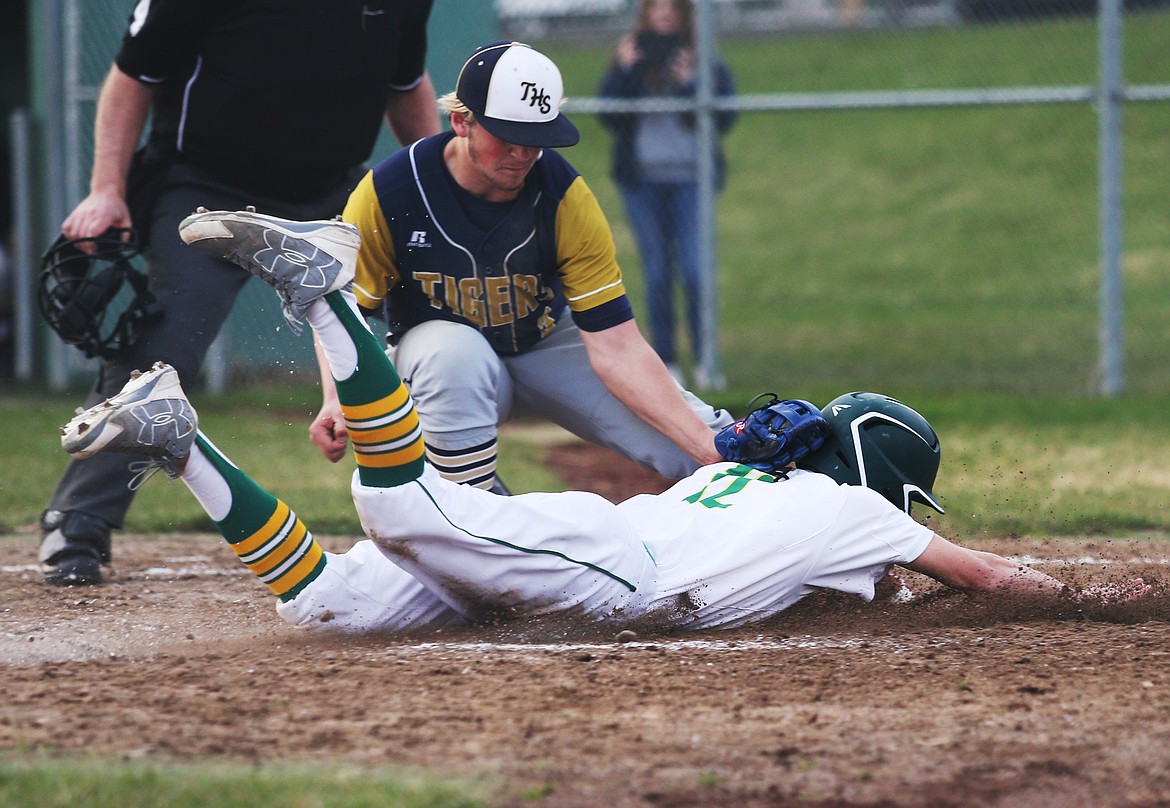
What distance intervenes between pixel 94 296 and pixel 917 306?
432 inches

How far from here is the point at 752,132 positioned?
22.0 metres

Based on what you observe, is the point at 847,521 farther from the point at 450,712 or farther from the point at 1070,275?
the point at 1070,275

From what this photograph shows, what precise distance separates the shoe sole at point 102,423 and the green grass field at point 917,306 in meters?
0.97

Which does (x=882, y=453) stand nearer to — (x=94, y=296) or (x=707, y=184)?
(x=94, y=296)

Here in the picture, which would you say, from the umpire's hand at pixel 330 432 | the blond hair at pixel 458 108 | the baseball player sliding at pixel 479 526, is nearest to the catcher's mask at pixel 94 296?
the umpire's hand at pixel 330 432

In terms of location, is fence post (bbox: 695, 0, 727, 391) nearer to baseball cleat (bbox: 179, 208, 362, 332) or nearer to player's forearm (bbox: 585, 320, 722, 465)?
Result: player's forearm (bbox: 585, 320, 722, 465)

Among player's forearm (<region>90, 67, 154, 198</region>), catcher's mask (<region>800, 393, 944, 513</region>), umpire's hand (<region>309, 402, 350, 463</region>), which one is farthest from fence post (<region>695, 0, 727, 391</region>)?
umpire's hand (<region>309, 402, 350, 463</region>)

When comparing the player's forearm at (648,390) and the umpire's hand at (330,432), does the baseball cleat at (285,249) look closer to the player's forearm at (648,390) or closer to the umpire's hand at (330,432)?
the umpire's hand at (330,432)

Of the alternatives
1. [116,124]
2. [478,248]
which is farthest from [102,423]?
[116,124]

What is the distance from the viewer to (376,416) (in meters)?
3.57

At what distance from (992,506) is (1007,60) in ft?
37.4

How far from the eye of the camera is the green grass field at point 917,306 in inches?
239

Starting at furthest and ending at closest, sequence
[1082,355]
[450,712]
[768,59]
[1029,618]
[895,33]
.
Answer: [768,59]
[895,33]
[1082,355]
[1029,618]
[450,712]

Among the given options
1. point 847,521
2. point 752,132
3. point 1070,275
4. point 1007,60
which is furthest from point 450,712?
point 752,132
